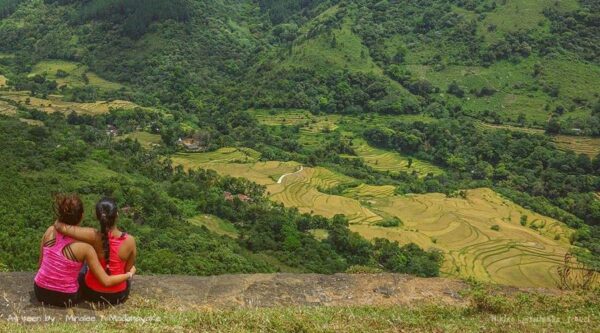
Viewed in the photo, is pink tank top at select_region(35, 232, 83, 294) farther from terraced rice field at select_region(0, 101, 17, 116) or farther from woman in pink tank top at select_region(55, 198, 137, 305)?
terraced rice field at select_region(0, 101, 17, 116)

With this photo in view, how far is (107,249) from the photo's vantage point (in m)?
6.18

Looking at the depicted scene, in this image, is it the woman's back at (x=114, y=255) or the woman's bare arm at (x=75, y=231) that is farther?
the woman's back at (x=114, y=255)

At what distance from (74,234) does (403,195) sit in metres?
48.9

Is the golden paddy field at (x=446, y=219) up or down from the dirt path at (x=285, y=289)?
down

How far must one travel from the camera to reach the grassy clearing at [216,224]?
38469 mm

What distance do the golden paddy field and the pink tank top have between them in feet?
105

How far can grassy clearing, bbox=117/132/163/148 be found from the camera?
63531mm

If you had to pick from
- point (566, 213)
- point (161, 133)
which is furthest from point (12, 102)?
point (566, 213)

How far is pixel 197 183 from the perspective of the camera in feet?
156

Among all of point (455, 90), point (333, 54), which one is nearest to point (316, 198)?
point (455, 90)

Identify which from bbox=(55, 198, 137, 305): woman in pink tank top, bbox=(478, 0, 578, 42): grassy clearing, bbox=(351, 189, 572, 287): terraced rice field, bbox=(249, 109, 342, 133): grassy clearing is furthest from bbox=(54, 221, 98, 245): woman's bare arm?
bbox=(478, 0, 578, 42): grassy clearing

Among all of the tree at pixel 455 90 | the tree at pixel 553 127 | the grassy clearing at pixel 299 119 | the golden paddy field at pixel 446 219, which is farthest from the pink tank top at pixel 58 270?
the tree at pixel 455 90

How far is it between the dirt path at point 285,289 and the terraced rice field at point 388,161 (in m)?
54.6

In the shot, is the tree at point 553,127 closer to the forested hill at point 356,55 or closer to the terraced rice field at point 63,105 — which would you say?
the forested hill at point 356,55
